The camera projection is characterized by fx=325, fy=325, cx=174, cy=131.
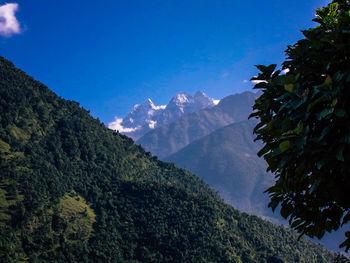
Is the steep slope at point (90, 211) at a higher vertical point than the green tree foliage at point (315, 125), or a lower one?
higher

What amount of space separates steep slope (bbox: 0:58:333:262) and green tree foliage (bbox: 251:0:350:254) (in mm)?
107359

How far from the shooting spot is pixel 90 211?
144 meters

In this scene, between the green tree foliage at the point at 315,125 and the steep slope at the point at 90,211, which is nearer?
the green tree foliage at the point at 315,125

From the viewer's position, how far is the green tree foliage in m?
5.89

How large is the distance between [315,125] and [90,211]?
148 meters

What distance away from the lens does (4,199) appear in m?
121

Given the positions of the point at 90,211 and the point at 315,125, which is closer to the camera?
the point at 315,125

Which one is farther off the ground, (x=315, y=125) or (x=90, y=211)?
(x=90, y=211)

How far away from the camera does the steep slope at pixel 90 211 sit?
114812 mm

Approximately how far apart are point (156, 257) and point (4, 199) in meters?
60.5

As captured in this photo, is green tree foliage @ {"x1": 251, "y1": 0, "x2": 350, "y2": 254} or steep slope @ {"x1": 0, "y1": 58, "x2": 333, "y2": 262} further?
steep slope @ {"x1": 0, "y1": 58, "x2": 333, "y2": 262}

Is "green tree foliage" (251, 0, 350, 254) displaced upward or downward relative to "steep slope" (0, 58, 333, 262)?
downward

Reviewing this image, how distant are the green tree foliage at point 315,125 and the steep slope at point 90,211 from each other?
107 meters

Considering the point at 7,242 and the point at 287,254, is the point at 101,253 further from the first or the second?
the point at 287,254
